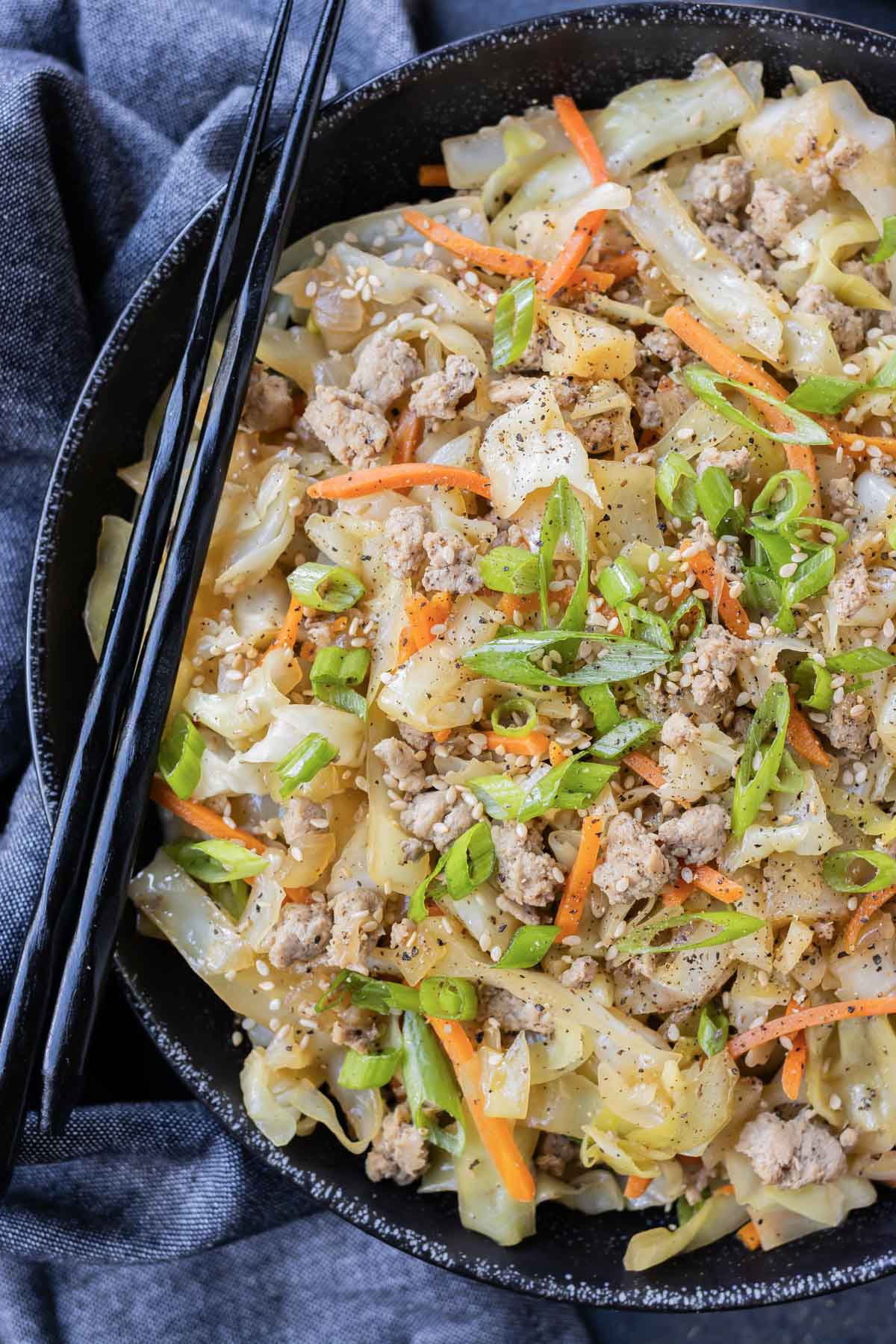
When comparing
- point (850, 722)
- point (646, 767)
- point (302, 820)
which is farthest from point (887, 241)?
point (302, 820)

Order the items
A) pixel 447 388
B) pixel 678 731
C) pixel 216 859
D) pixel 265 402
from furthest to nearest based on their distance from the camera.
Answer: pixel 265 402 < pixel 216 859 < pixel 447 388 < pixel 678 731

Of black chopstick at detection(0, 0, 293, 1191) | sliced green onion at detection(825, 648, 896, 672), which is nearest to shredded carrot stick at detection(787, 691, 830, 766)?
sliced green onion at detection(825, 648, 896, 672)

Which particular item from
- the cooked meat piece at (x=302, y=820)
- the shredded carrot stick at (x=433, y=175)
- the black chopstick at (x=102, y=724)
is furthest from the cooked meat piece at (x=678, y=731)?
the shredded carrot stick at (x=433, y=175)

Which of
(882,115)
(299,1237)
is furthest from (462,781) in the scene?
(882,115)

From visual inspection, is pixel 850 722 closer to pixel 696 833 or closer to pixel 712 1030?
pixel 696 833

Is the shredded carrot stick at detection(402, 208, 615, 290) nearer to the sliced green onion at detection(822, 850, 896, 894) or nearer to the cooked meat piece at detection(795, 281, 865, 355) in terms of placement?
the cooked meat piece at detection(795, 281, 865, 355)


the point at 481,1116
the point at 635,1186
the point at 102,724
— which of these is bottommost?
the point at 635,1186

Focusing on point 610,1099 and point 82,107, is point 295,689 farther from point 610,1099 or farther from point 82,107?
point 82,107
